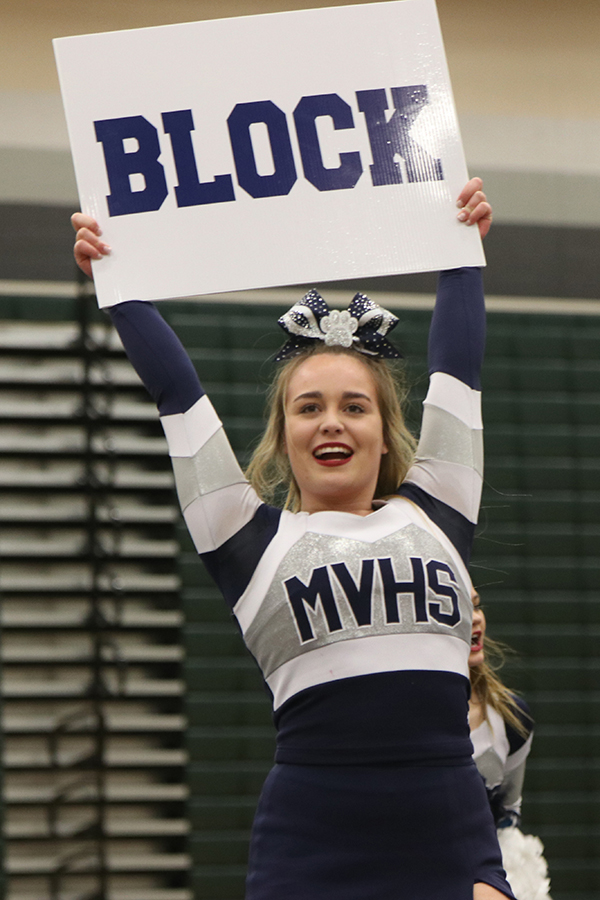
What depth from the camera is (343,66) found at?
165 centimetres

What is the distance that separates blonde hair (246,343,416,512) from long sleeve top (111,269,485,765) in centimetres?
7

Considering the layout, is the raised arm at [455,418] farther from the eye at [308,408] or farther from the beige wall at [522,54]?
the beige wall at [522,54]

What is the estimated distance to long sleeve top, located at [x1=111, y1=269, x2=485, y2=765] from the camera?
1363 millimetres

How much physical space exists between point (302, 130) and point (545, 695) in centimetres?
259

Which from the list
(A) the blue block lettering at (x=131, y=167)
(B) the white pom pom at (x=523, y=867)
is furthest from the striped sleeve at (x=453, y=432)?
(B) the white pom pom at (x=523, y=867)

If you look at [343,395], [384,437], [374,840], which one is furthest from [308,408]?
[374,840]

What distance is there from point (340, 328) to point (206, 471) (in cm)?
31

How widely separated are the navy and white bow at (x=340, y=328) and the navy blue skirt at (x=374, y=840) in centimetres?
62

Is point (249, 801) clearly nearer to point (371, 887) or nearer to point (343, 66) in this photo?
point (371, 887)

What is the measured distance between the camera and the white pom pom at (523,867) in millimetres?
2057

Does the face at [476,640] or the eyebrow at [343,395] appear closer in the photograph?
the eyebrow at [343,395]

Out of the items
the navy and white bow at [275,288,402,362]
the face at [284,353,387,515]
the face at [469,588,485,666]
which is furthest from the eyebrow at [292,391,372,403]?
the face at [469,588,485,666]

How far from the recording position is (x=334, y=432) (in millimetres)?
1504

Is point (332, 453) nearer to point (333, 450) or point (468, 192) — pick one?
point (333, 450)
